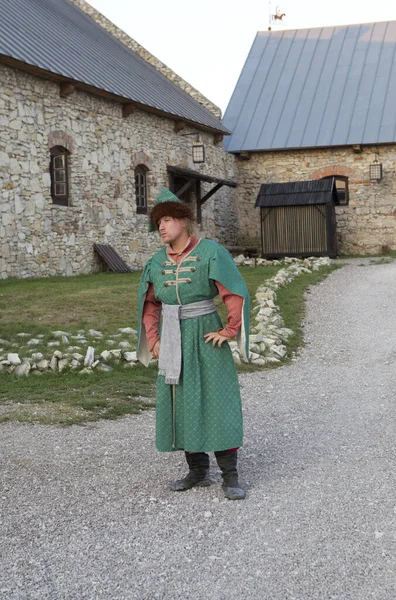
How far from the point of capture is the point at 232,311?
4.14 meters

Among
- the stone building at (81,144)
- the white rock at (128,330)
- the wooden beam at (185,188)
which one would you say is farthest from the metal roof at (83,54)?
the white rock at (128,330)

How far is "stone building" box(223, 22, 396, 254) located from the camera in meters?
21.9

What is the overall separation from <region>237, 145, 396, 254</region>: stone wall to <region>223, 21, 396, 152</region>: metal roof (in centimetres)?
48

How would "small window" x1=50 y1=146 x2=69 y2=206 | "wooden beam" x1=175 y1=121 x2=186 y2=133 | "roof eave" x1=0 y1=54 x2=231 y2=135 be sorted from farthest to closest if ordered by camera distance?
"wooden beam" x1=175 y1=121 x2=186 y2=133 → "small window" x1=50 y1=146 x2=69 y2=206 → "roof eave" x1=0 y1=54 x2=231 y2=135

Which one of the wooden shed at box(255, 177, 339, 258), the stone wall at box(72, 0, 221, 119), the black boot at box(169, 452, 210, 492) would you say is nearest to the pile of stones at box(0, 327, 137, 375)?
the black boot at box(169, 452, 210, 492)

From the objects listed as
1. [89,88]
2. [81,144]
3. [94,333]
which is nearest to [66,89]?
[89,88]

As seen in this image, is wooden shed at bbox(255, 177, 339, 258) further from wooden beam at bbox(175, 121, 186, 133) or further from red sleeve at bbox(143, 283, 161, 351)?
red sleeve at bbox(143, 283, 161, 351)

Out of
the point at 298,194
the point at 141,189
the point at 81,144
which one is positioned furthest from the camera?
the point at 298,194

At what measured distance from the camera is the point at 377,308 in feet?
36.7

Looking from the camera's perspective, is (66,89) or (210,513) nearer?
(210,513)

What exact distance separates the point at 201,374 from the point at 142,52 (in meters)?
19.4

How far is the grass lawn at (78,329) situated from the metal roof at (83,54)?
12.6 ft

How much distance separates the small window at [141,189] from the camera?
1783 cm

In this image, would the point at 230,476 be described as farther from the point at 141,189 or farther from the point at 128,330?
the point at 141,189
